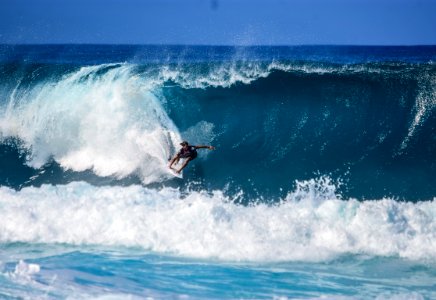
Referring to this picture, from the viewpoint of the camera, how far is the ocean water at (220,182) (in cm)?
750

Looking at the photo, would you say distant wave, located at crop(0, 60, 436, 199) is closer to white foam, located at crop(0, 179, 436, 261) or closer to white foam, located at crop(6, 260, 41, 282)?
white foam, located at crop(0, 179, 436, 261)

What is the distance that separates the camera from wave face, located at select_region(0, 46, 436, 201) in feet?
38.3

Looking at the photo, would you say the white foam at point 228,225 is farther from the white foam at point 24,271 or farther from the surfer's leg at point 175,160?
the white foam at point 24,271

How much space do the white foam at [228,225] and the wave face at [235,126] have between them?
1.38 m

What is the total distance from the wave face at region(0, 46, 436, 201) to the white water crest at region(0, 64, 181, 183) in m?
0.03

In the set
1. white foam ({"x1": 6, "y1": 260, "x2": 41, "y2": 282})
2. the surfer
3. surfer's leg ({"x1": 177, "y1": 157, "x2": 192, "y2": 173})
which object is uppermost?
the surfer

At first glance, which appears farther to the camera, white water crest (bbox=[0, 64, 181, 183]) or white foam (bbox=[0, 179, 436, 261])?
white water crest (bbox=[0, 64, 181, 183])

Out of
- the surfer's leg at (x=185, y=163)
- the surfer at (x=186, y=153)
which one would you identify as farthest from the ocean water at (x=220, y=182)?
the surfer at (x=186, y=153)

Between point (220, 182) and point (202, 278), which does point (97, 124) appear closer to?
point (220, 182)

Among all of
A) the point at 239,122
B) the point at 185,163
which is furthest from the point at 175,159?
the point at 239,122

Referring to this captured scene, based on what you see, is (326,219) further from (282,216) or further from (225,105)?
(225,105)

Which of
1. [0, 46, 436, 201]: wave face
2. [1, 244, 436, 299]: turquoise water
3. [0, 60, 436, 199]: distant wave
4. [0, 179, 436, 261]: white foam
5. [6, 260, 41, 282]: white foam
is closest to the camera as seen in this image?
[1, 244, 436, 299]: turquoise water

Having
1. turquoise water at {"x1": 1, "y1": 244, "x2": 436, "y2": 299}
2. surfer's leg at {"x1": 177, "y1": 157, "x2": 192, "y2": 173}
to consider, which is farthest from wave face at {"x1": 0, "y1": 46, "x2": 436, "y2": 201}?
turquoise water at {"x1": 1, "y1": 244, "x2": 436, "y2": 299}

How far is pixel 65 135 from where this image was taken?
13.1 m
